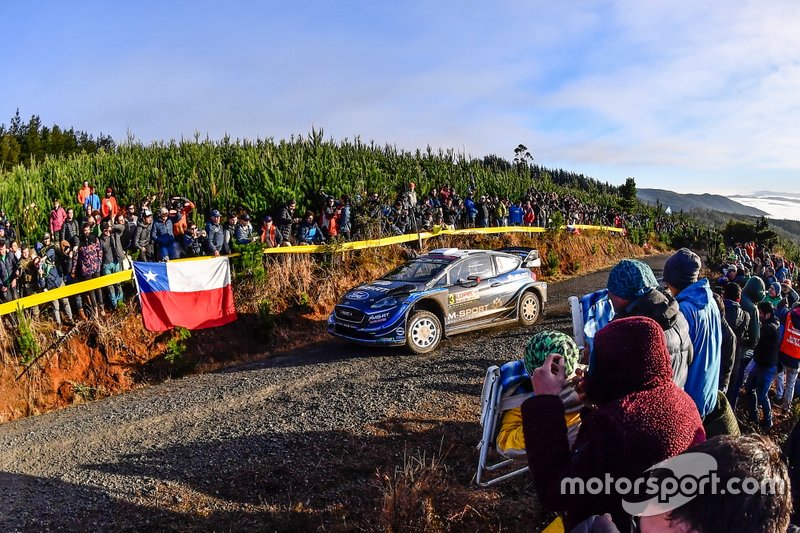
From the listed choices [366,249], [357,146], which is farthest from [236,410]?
[357,146]

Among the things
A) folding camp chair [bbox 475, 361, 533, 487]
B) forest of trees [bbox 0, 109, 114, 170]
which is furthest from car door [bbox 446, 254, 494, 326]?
forest of trees [bbox 0, 109, 114, 170]

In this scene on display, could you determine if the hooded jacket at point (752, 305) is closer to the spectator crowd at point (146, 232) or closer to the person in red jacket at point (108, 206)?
the spectator crowd at point (146, 232)

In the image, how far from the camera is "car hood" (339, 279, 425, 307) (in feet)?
31.8

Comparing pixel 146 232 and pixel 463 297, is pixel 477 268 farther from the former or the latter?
pixel 146 232

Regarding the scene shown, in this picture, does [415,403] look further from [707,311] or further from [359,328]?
[707,311]

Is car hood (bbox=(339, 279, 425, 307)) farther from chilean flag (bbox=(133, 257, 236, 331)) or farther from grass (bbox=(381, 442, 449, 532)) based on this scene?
grass (bbox=(381, 442, 449, 532))

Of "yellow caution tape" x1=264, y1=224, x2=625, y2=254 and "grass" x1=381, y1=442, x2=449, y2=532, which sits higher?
"yellow caution tape" x1=264, y1=224, x2=625, y2=254

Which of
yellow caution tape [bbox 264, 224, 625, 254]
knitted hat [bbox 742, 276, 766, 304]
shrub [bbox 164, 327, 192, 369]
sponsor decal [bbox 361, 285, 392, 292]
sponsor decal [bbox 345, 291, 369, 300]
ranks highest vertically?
yellow caution tape [bbox 264, 224, 625, 254]

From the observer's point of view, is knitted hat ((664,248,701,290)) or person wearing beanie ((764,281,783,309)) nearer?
knitted hat ((664,248,701,290))

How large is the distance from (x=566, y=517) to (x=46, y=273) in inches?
414

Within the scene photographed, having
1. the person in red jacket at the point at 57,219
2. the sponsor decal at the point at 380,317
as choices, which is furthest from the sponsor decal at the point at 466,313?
the person in red jacket at the point at 57,219

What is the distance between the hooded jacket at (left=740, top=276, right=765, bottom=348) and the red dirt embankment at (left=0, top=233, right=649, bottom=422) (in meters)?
8.11

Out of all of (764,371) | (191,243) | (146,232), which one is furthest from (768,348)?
(146,232)

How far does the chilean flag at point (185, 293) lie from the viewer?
10.1 m
